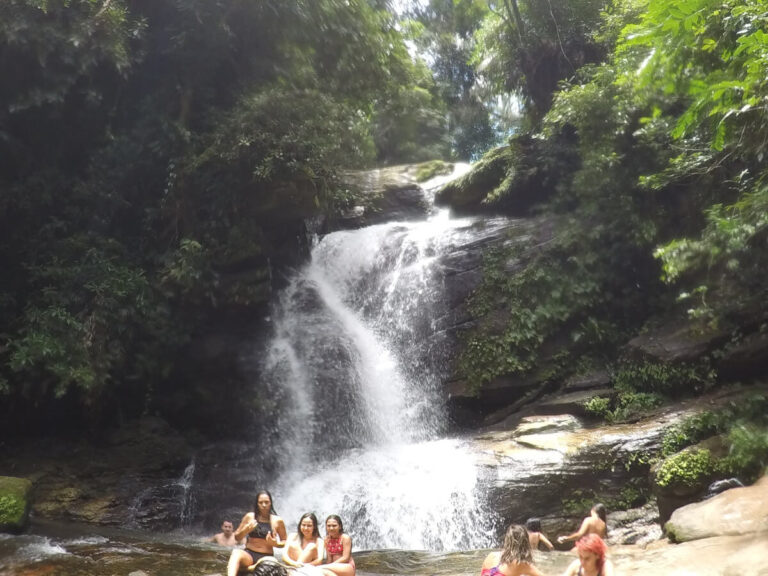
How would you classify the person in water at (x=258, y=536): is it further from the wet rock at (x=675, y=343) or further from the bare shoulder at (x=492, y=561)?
the wet rock at (x=675, y=343)

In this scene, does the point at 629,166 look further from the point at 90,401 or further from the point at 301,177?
the point at 90,401

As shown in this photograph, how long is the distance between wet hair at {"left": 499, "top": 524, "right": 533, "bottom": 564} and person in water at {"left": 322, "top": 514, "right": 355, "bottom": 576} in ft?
5.76

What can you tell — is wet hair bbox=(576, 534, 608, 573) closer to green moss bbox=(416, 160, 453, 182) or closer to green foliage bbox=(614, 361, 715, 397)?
green foliage bbox=(614, 361, 715, 397)

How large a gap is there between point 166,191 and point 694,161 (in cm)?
1085

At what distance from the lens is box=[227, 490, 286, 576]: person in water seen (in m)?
5.51

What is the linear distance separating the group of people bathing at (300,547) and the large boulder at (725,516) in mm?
3500

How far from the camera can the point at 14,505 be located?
7.86m

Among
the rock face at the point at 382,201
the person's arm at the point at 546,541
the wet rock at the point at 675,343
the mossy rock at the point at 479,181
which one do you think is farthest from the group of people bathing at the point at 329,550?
the rock face at the point at 382,201

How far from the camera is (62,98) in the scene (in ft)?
39.9

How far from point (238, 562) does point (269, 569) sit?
0.62 m

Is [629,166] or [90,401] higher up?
[629,166]

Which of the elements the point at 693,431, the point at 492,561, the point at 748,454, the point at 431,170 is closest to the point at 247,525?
the point at 492,561

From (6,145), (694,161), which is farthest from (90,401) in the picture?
(694,161)

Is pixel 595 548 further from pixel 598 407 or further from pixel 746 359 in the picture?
pixel 746 359
